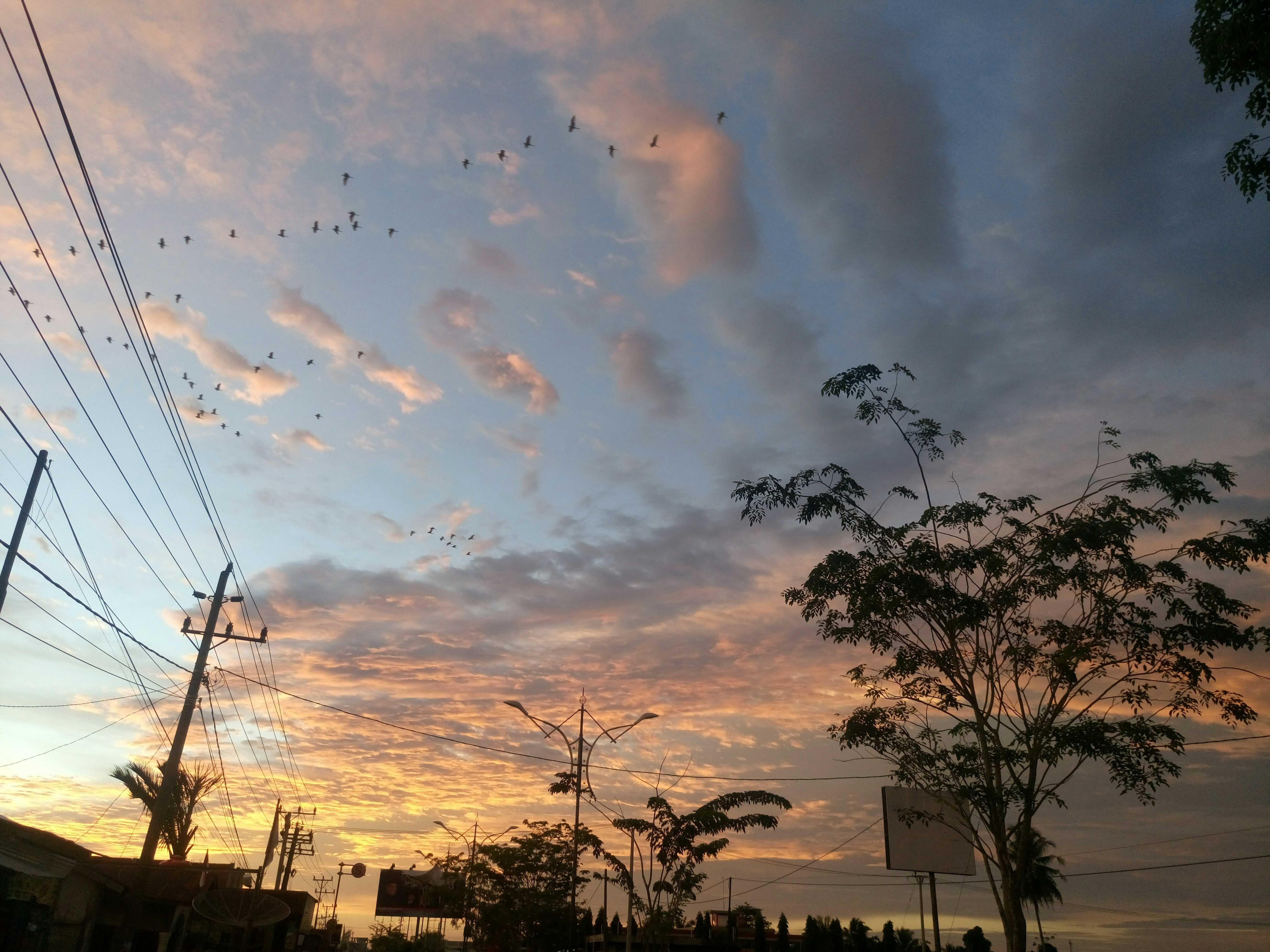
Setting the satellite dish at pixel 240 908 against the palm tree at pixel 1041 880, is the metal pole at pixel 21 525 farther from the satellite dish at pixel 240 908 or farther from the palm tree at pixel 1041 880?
the palm tree at pixel 1041 880

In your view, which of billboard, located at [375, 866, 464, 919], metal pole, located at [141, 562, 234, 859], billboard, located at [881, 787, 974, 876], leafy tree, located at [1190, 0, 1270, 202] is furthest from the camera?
billboard, located at [375, 866, 464, 919]

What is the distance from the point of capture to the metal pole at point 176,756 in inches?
960

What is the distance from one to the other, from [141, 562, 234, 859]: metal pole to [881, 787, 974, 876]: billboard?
24843 mm

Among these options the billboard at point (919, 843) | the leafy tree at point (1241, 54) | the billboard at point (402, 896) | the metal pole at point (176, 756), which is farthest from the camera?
the billboard at point (402, 896)

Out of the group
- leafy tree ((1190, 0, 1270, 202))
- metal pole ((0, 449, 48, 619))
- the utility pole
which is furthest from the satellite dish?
leafy tree ((1190, 0, 1270, 202))

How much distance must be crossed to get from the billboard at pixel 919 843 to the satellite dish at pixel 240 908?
2205 centimetres

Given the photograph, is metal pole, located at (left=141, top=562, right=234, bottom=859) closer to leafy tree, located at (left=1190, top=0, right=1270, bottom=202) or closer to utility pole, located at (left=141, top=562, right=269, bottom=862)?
utility pole, located at (left=141, top=562, right=269, bottom=862)

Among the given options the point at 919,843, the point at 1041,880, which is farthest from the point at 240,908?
the point at 1041,880

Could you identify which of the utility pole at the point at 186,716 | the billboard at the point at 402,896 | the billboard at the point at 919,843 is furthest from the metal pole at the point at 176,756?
the billboard at the point at 402,896

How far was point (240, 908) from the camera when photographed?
2670 centimetres

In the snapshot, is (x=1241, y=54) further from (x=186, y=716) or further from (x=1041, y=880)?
(x=1041, y=880)

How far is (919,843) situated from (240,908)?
2532cm

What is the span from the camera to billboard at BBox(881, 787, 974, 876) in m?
35.3

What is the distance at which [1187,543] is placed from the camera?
17938 mm
